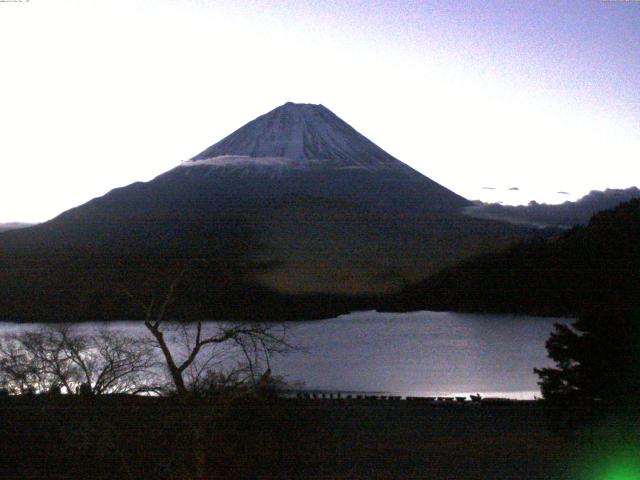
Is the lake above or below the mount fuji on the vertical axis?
below

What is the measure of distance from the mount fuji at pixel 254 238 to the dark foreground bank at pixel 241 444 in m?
0.83

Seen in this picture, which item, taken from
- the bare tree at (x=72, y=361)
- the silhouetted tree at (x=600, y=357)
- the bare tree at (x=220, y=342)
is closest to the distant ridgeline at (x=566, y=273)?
the silhouetted tree at (x=600, y=357)

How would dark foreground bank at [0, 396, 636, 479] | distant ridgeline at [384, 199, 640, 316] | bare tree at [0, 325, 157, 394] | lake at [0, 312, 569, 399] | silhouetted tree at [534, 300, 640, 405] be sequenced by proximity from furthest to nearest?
lake at [0, 312, 569, 399]
distant ridgeline at [384, 199, 640, 316]
silhouetted tree at [534, 300, 640, 405]
bare tree at [0, 325, 157, 394]
dark foreground bank at [0, 396, 636, 479]

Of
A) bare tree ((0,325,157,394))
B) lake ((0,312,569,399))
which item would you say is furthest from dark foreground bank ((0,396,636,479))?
lake ((0,312,569,399))

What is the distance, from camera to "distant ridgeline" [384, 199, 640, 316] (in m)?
6.93

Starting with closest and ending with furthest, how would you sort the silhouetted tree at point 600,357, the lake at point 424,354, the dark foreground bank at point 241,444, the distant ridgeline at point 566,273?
the dark foreground bank at point 241,444, the silhouetted tree at point 600,357, the distant ridgeline at point 566,273, the lake at point 424,354

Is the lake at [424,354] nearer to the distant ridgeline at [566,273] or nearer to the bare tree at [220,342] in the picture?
the distant ridgeline at [566,273]

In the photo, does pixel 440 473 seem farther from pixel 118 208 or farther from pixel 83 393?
pixel 118 208

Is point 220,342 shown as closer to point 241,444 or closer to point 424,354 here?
point 241,444

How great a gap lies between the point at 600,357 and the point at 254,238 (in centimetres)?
743

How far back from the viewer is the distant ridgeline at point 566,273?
6.93m

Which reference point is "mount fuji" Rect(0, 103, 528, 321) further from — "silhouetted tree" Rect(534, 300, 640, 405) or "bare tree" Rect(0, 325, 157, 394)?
"silhouetted tree" Rect(534, 300, 640, 405)

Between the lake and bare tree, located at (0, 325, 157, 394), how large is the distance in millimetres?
4644

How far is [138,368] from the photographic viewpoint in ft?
18.5
